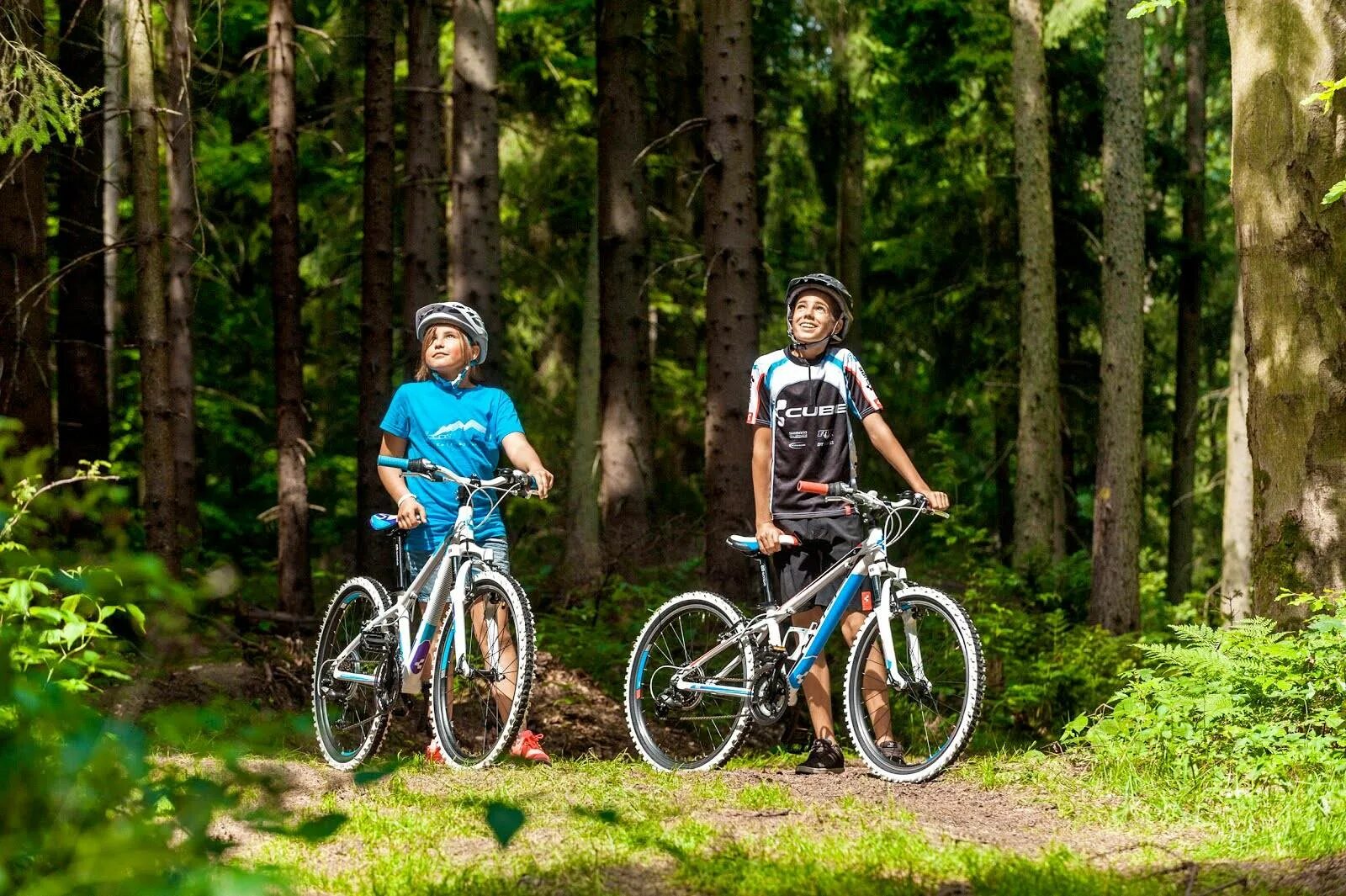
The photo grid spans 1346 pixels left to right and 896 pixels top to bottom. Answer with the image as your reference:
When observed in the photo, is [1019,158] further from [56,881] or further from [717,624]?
[56,881]

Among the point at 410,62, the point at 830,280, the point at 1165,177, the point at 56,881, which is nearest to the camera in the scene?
the point at 56,881

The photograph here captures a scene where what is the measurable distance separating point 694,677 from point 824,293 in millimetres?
1983

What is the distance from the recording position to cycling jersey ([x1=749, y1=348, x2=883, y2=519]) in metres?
7.10

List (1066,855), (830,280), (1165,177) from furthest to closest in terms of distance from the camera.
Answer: (1165,177)
(830,280)
(1066,855)

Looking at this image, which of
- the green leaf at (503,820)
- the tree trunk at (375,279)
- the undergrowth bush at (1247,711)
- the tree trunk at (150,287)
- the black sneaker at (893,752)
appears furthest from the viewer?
the tree trunk at (375,279)

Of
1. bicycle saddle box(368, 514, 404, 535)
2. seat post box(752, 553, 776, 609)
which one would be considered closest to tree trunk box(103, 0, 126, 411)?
bicycle saddle box(368, 514, 404, 535)

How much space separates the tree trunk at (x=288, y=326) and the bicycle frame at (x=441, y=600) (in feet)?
27.0

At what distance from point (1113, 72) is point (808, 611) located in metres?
10.5

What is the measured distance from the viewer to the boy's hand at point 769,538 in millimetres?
7078

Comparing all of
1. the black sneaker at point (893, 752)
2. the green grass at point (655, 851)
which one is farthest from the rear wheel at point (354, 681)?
the black sneaker at point (893, 752)

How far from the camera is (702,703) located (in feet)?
24.3

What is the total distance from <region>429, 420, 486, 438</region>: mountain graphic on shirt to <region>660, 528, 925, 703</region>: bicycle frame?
5.21ft

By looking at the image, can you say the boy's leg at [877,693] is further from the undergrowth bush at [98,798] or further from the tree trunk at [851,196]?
the tree trunk at [851,196]

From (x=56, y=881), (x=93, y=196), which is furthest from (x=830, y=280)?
(x=93, y=196)
